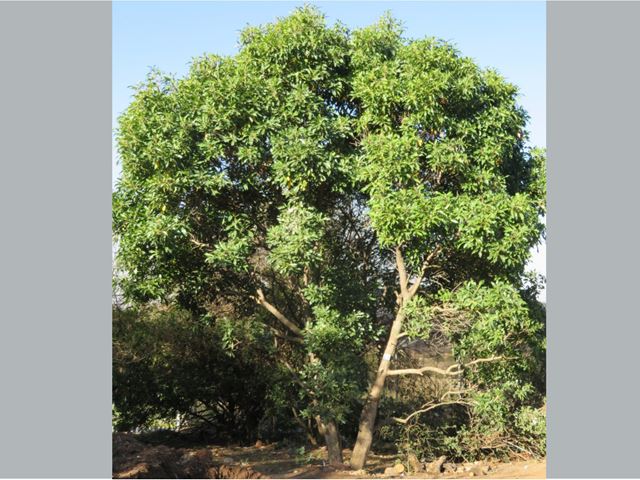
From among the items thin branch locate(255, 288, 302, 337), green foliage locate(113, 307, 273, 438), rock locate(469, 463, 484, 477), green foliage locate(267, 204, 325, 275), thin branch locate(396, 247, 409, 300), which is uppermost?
green foliage locate(267, 204, 325, 275)

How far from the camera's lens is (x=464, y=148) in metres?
8.06

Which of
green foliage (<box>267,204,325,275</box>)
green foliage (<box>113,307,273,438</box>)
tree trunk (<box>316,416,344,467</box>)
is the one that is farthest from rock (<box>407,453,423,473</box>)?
green foliage (<box>267,204,325,275</box>)

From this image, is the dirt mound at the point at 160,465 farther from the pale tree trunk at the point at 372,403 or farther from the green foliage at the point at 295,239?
the green foliage at the point at 295,239

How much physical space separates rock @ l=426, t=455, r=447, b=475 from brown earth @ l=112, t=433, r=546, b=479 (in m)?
0.06

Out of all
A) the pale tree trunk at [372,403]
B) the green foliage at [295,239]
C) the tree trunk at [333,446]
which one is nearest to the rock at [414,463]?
the pale tree trunk at [372,403]

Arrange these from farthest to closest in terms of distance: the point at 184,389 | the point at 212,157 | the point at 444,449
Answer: the point at 184,389
the point at 444,449
the point at 212,157

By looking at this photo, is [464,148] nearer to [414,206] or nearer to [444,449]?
[414,206]

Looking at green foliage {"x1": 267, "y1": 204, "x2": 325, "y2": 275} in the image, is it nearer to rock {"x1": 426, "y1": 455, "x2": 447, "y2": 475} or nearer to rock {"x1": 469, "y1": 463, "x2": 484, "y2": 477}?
rock {"x1": 426, "y1": 455, "x2": 447, "y2": 475}

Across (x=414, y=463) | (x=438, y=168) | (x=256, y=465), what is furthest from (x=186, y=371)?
(x=438, y=168)

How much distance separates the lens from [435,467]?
8.85 metres

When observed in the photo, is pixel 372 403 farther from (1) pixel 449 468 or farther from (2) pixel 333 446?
(1) pixel 449 468

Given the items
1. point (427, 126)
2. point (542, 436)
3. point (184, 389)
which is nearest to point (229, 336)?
point (184, 389)

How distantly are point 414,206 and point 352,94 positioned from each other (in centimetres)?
162

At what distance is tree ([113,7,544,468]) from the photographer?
7711 mm
